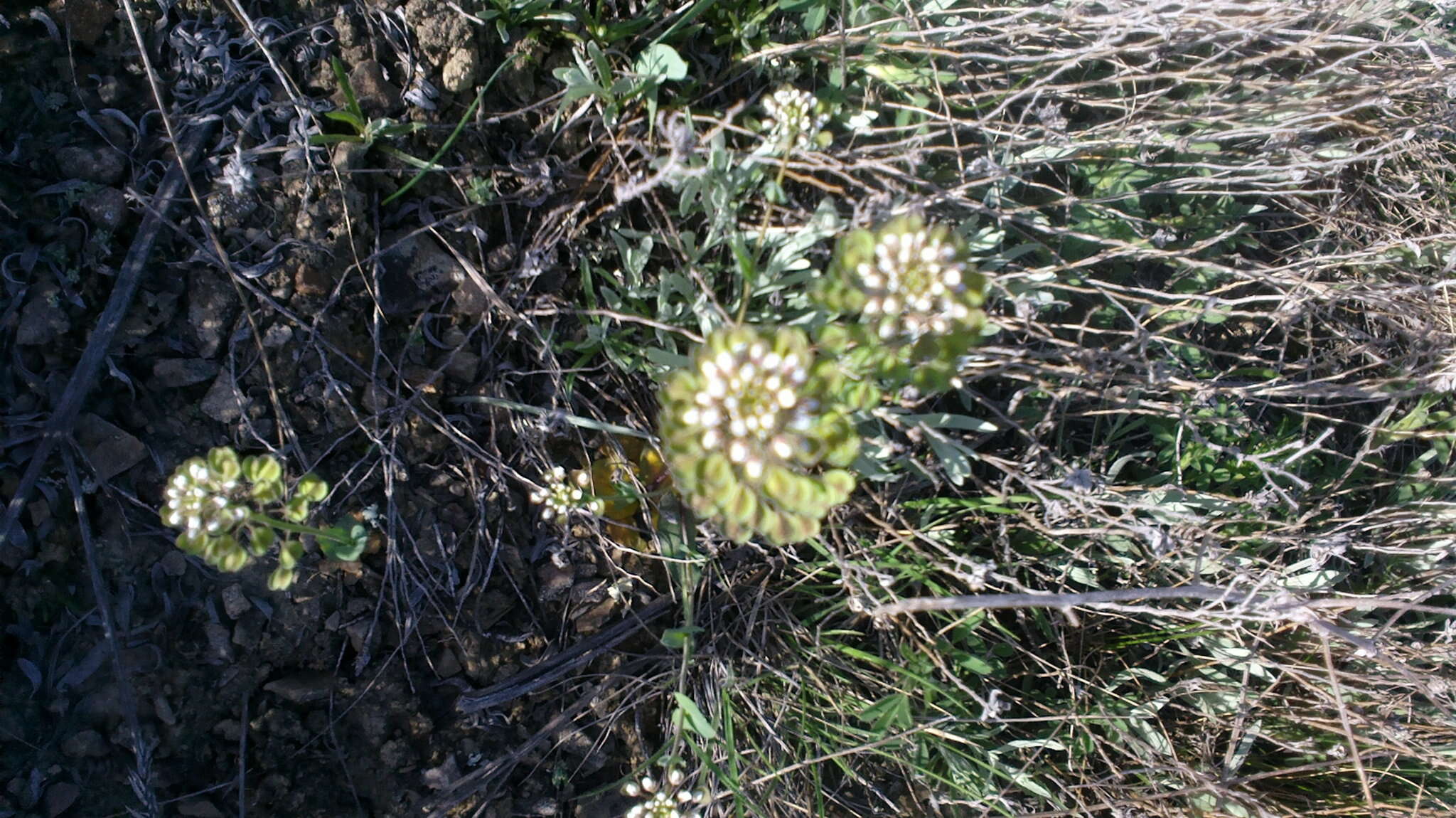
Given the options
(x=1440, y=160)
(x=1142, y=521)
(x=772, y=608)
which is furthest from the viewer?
(x=1440, y=160)

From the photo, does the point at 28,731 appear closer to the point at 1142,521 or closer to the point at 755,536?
the point at 755,536

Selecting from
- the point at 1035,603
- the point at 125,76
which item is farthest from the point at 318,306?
the point at 1035,603

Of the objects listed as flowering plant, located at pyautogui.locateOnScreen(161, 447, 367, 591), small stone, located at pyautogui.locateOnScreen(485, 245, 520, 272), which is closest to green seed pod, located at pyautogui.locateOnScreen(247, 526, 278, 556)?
flowering plant, located at pyautogui.locateOnScreen(161, 447, 367, 591)

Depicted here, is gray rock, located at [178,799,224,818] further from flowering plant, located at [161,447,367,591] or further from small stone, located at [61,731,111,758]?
flowering plant, located at [161,447,367,591]

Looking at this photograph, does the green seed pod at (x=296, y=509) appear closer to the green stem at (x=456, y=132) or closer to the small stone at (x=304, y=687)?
the small stone at (x=304, y=687)

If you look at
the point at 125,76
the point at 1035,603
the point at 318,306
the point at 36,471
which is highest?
the point at 125,76

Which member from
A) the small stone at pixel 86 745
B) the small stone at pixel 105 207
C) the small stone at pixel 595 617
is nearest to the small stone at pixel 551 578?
the small stone at pixel 595 617

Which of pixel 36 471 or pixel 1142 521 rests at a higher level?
pixel 36 471

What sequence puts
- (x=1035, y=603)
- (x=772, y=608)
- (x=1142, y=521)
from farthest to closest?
(x=772, y=608) < (x=1142, y=521) < (x=1035, y=603)
